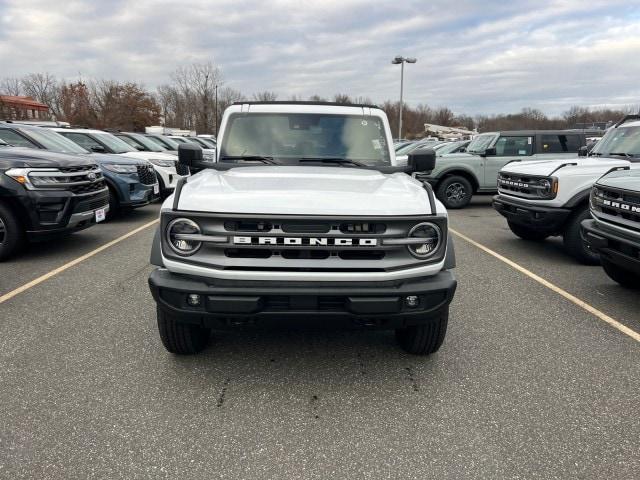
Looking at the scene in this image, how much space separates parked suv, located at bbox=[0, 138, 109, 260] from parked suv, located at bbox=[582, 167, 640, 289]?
6179 millimetres

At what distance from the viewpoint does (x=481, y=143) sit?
12.3 metres

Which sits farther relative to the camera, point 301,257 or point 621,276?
point 621,276

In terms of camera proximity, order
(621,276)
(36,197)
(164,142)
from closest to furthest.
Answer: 1. (621,276)
2. (36,197)
3. (164,142)

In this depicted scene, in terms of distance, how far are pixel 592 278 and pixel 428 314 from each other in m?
3.75

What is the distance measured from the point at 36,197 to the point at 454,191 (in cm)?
921

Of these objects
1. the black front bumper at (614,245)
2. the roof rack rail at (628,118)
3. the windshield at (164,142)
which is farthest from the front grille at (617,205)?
the windshield at (164,142)

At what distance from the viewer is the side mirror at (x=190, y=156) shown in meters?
3.77

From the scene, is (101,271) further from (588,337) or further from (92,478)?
(588,337)

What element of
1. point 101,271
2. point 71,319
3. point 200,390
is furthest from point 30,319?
point 200,390

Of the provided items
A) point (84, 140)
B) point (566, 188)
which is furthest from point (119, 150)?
point (566, 188)

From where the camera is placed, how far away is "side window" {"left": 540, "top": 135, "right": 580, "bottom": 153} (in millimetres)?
11352

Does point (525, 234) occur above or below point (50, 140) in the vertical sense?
below

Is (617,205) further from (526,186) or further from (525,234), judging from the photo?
(525,234)

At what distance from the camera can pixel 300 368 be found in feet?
10.5
